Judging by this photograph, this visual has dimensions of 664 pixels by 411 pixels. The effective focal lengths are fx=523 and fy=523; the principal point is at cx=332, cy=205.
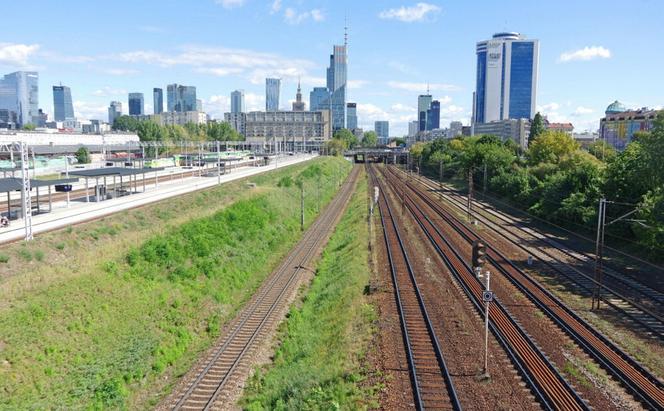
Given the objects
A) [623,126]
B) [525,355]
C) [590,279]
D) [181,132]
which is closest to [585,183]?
[590,279]

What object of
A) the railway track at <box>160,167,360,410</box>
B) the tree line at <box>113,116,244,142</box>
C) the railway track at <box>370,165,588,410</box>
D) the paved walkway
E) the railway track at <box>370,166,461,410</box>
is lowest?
the railway track at <box>160,167,360,410</box>

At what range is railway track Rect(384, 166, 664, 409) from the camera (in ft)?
50.5

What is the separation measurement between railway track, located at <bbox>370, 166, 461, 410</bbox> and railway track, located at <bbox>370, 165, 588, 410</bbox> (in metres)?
2.41

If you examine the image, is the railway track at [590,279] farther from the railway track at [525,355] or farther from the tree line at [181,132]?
the tree line at [181,132]

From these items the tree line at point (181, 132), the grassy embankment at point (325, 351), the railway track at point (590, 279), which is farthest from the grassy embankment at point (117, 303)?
the tree line at point (181, 132)

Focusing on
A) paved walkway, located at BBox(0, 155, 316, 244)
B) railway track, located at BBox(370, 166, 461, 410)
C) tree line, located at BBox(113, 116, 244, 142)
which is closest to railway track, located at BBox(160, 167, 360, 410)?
railway track, located at BBox(370, 166, 461, 410)

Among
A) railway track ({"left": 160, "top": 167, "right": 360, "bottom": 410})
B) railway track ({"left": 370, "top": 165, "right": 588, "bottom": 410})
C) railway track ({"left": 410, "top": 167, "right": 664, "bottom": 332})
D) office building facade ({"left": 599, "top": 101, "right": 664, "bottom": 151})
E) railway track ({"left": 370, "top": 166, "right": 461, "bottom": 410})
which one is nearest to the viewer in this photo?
railway track ({"left": 370, "top": 165, "right": 588, "bottom": 410})

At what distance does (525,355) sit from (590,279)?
1280cm

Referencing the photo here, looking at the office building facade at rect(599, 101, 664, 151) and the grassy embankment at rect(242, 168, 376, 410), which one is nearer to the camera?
the grassy embankment at rect(242, 168, 376, 410)

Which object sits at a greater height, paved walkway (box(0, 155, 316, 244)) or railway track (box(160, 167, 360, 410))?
paved walkway (box(0, 155, 316, 244))

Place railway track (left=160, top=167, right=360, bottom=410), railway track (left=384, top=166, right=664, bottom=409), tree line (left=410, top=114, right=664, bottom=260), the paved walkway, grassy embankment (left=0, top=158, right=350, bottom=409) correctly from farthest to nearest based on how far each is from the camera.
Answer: tree line (left=410, top=114, right=664, bottom=260), the paved walkway, railway track (left=160, top=167, right=360, bottom=410), grassy embankment (left=0, top=158, right=350, bottom=409), railway track (left=384, top=166, right=664, bottom=409)

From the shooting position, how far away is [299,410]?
14898 millimetres

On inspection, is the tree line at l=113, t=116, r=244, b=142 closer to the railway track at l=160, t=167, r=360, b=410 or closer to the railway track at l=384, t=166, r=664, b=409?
the railway track at l=160, t=167, r=360, b=410

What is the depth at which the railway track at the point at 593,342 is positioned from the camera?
1540cm
